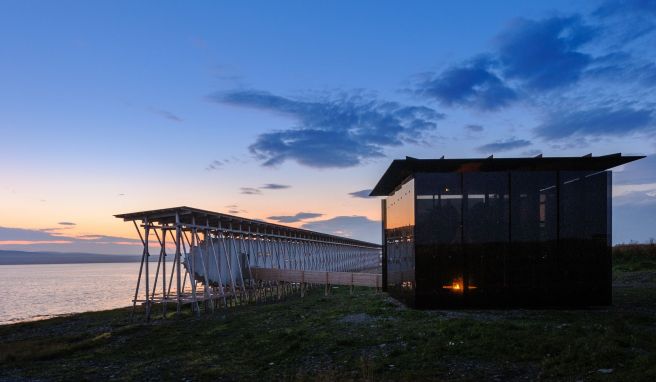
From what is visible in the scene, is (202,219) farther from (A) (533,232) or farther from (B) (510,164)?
(A) (533,232)

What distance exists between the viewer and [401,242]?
26734mm

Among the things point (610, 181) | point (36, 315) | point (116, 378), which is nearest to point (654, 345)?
point (610, 181)

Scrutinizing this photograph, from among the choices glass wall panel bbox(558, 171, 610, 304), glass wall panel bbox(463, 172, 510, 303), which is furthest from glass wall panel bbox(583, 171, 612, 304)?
glass wall panel bbox(463, 172, 510, 303)

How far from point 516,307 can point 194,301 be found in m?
19.9

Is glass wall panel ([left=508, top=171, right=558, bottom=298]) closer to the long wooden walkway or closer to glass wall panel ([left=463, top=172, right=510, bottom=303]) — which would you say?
glass wall panel ([left=463, top=172, right=510, bottom=303])

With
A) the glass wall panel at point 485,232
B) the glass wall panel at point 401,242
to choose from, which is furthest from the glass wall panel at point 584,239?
the glass wall panel at point 401,242

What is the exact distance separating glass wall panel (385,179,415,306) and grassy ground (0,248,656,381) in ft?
5.27

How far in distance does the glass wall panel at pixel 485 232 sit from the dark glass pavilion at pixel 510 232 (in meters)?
0.04

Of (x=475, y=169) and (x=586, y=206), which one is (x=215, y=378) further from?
(x=586, y=206)

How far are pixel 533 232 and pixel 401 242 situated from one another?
6951 millimetres

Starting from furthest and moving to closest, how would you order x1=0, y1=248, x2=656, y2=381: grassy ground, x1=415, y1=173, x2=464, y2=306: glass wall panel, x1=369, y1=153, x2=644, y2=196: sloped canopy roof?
1. x1=415, y1=173, x2=464, y2=306: glass wall panel
2. x1=369, y1=153, x2=644, y2=196: sloped canopy roof
3. x1=0, y1=248, x2=656, y2=381: grassy ground

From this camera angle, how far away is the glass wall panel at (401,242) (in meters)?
23.3

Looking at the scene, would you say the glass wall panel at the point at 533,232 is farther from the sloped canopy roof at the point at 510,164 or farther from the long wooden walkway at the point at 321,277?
the long wooden walkway at the point at 321,277

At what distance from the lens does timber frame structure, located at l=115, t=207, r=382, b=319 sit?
32.3m
